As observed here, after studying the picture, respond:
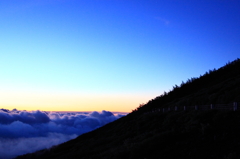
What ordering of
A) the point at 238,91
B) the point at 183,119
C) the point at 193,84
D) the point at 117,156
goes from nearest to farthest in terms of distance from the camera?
the point at 117,156 < the point at 183,119 < the point at 238,91 < the point at 193,84

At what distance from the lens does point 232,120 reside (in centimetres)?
1437

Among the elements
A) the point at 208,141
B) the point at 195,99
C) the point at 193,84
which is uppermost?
the point at 193,84

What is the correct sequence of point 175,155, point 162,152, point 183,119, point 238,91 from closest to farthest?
point 175,155, point 162,152, point 183,119, point 238,91

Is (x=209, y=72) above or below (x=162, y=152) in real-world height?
above

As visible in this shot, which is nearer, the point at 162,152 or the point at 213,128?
the point at 162,152

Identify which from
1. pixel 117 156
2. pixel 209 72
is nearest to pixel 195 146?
pixel 117 156

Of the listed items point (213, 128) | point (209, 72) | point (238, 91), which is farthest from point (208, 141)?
point (209, 72)

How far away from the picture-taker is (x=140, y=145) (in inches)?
570

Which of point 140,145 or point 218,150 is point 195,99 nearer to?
point 140,145

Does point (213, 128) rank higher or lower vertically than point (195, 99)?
lower

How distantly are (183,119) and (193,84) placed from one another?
29.8 m

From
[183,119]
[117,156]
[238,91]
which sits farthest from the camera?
[238,91]

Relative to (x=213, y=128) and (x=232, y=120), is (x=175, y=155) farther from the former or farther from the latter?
(x=232, y=120)

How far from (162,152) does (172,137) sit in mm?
1920
